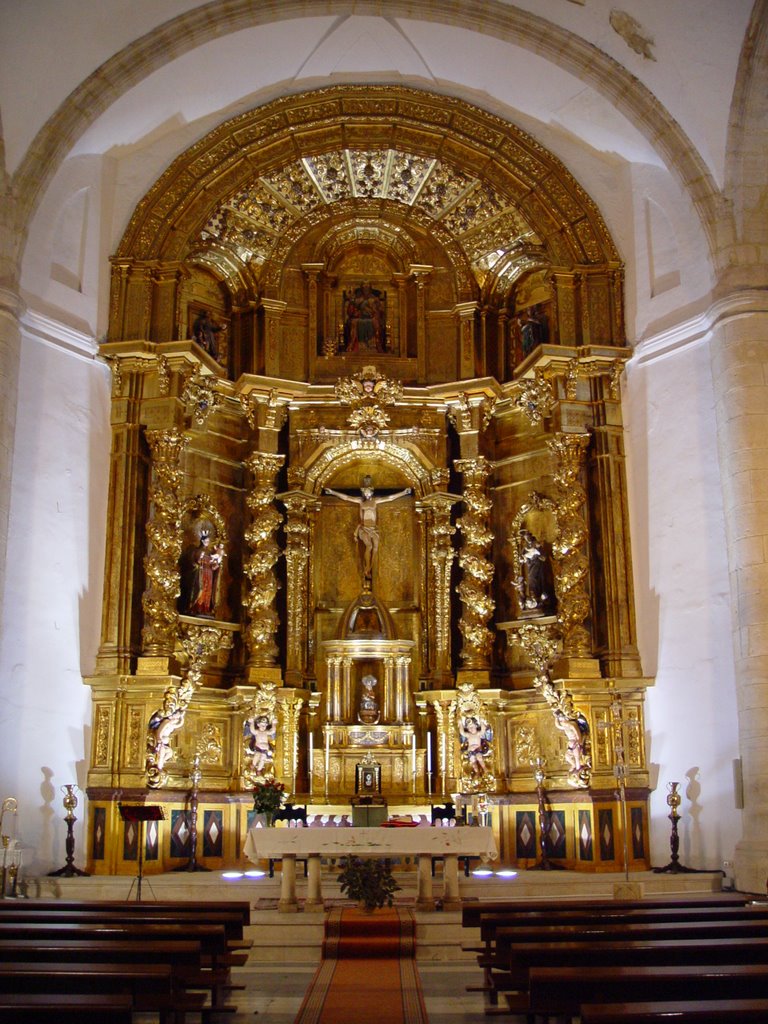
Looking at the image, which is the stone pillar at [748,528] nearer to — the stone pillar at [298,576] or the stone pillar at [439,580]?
the stone pillar at [439,580]

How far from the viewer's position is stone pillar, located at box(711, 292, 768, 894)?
44.9ft

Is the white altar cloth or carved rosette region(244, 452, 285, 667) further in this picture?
carved rosette region(244, 452, 285, 667)

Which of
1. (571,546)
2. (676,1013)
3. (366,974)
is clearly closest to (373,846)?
(366,974)

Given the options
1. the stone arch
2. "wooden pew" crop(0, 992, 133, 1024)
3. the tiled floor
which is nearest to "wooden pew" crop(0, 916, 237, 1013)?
the tiled floor

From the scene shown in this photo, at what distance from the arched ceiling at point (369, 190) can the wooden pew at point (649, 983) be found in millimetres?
14549

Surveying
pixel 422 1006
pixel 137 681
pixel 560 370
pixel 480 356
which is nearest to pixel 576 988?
pixel 422 1006

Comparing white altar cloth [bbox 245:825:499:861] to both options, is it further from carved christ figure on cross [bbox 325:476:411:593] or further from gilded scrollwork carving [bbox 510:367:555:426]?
gilded scrollwork carving [bbox 510:367:555:426]

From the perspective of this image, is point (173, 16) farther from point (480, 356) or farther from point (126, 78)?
point (480, 356)

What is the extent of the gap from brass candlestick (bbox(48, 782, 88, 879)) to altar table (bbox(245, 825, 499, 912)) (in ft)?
12.5

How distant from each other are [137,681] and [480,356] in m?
7.93

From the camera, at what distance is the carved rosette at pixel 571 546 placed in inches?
661

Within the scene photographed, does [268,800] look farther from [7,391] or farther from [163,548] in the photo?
[7,391]

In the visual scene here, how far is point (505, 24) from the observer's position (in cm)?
1691

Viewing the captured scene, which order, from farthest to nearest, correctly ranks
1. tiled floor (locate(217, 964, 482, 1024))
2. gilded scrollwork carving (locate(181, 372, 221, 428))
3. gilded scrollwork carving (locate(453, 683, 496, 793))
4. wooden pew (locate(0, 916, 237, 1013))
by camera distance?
gilded scrollwork carving (locate(181, 372, 221, 428)) < gilded scrollwork carving (locate(453, 683, 496, 793)) < tiled floor (locate(217, 964, 482, 1024)) < wooden pew (locate(0, 916, 237, 1013))
